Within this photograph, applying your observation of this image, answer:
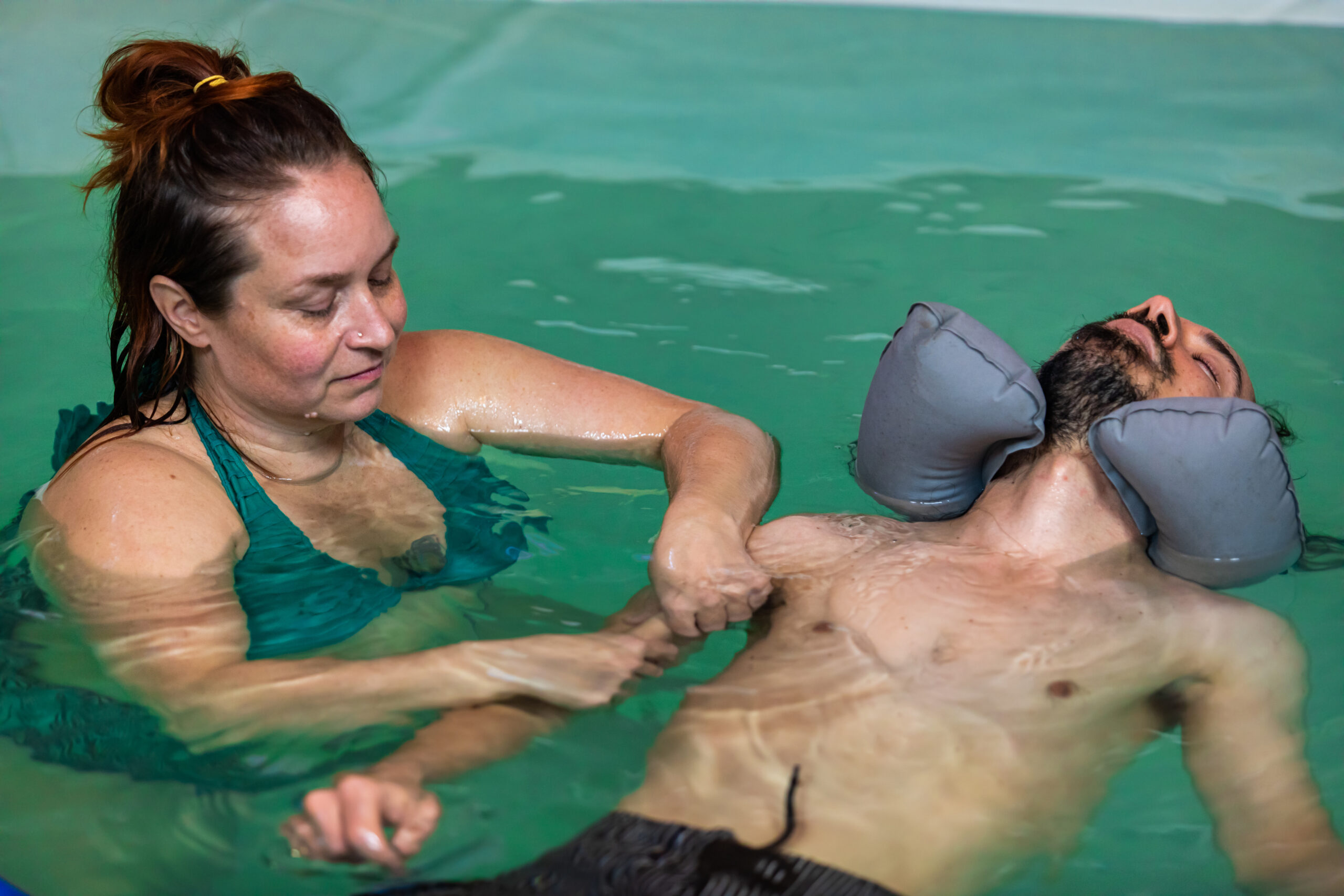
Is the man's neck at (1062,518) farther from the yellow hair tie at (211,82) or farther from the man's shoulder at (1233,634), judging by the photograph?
the yellow hair tie at (211,82)

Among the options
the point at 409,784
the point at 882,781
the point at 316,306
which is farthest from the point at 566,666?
the point at 316,306

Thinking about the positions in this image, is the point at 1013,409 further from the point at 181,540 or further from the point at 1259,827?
the point at 181,540

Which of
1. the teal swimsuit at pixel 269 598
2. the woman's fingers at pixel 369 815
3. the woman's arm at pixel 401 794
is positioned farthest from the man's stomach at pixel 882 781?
the teal swimsuit at pixel 269 598

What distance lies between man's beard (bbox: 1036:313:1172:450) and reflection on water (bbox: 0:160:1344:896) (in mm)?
467

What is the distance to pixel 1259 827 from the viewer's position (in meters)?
1.86

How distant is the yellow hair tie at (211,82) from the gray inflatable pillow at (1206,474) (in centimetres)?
166

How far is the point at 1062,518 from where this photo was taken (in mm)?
2273

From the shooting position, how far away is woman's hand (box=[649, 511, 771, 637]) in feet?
6.77

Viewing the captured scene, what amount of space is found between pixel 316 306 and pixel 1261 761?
172 cm

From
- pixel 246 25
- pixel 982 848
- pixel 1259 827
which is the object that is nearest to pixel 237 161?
pixel 982 848

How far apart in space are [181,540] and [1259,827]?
5.85ft

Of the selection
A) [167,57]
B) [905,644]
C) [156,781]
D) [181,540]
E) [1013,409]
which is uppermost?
[167,57]

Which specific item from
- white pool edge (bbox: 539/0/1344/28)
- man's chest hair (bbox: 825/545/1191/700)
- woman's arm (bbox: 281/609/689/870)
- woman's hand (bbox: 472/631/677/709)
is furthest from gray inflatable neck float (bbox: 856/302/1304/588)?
white pool edge (bbox: 539/0/1344/28)

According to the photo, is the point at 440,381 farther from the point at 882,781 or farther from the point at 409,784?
the point at 882,781
